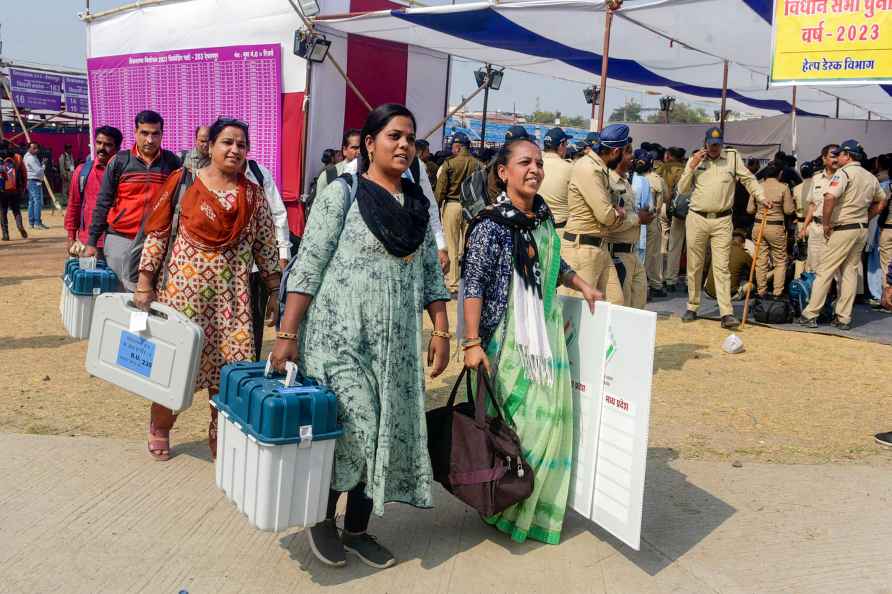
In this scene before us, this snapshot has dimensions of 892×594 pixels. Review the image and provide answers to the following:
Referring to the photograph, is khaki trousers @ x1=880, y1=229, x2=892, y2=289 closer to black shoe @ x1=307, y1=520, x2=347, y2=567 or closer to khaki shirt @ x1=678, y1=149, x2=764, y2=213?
khaki shirt @ x1=678, y1=149, x2=764, y2=213

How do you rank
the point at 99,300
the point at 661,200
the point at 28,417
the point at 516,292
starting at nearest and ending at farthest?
the point at 516,292 < the point at 99,300 < the point at 28,417 < the point at 661,200

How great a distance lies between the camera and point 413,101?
37.6 feet

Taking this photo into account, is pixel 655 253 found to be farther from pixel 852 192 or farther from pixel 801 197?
pixel 852 192

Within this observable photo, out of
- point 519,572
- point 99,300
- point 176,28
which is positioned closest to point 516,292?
point 519,572

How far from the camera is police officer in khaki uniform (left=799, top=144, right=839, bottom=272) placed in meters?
8.88

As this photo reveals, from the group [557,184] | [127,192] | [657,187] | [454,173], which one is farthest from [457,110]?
[127,192]

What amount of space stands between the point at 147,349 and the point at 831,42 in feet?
18.2

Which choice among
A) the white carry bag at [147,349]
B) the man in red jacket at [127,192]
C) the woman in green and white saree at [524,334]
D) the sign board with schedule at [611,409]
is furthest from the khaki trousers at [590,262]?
the white carry bag at [147,349]

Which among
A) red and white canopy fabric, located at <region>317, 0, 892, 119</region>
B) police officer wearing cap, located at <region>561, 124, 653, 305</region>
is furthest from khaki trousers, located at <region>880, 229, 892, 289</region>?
police officer wearing cap, located at <region>561, 124, 653, 305</region>

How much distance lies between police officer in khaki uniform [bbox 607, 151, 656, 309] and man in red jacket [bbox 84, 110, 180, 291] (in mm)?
3047

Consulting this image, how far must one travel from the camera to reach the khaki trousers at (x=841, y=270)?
28.2 feet

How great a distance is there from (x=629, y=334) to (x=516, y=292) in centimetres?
50

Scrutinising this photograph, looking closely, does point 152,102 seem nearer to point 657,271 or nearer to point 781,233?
point 657,271

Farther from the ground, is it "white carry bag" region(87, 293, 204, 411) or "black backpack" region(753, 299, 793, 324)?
"white carry bag" region(87, 293, 204, 411)
